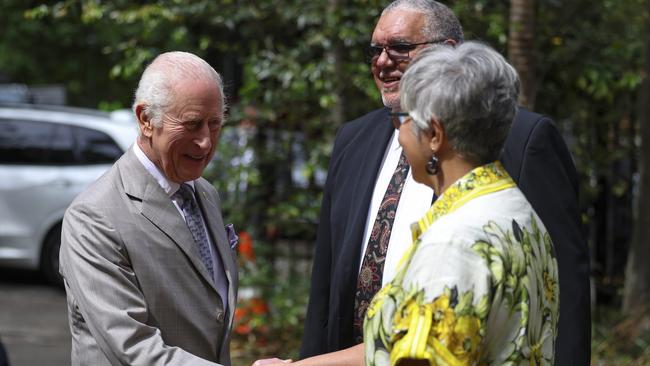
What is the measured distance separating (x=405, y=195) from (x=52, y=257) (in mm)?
7808

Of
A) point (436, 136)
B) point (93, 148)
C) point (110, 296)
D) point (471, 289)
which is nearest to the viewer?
point (471, 289)

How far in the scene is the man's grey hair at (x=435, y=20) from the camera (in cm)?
319

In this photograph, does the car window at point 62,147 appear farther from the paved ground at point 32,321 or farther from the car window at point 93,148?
the paved ground at point 32,321

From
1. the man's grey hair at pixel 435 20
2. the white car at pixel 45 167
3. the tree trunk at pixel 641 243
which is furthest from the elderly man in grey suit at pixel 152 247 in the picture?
the white car at pixel 45 167

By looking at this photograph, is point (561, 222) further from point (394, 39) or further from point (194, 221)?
point (194, 221)

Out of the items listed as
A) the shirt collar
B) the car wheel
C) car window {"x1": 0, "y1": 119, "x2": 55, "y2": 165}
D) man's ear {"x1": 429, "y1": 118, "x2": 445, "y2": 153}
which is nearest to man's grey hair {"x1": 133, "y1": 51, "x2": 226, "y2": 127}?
the shirt collar

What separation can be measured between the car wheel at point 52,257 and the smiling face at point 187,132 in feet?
25.0

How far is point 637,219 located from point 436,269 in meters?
5.59

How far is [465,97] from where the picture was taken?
6.98ft

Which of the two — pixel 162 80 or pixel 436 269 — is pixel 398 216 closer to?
pixel 162 80

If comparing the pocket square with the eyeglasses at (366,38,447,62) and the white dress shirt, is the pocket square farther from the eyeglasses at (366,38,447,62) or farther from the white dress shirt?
the eyeglasses at (366,38,447,62)

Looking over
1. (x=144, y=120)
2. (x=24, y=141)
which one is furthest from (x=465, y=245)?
(x=24, y=141)

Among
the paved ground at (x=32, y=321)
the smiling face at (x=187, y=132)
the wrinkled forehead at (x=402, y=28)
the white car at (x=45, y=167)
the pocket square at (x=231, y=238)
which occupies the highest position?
the wrinkled forehead at (x=402, y=28)

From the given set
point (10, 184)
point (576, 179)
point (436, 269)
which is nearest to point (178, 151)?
point (436, 269)
